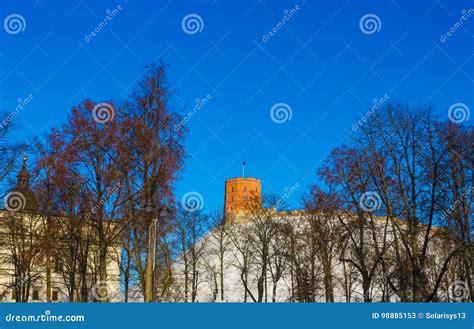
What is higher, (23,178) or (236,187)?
(236,187)

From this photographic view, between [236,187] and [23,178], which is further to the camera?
[236,187]

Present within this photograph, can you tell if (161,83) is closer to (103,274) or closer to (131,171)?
(131,171)

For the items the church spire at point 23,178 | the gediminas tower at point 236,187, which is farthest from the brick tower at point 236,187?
the church spire at point 23,178

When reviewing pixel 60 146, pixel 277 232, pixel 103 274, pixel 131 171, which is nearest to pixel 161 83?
pixel 131 171

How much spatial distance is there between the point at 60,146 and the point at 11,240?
577 inches

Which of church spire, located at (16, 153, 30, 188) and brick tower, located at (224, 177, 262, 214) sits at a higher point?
brick tower, located at (224, 177, 262, 214)

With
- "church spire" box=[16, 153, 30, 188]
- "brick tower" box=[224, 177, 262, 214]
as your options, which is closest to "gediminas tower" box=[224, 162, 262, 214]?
"brick tower" box=[224, 177, 262, 214]

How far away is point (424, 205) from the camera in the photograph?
2606 centimetres

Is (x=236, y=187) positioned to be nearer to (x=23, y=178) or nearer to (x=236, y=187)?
(x=236, y=187)

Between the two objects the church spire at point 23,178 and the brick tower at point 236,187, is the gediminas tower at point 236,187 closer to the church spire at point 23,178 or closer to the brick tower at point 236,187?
the brick tower at point 236,187

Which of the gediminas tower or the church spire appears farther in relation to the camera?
the gediminas tower

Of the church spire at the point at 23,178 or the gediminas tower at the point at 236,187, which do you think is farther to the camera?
the gediminas tower at the point at 236,187

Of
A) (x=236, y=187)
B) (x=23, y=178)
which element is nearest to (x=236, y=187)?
(x=236, y=187)

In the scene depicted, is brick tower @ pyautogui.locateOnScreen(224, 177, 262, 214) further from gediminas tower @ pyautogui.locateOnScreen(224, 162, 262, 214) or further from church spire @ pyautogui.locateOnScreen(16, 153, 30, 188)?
church spire @ pyautogui.locateOnScreen(16, 153, 30, 188)
